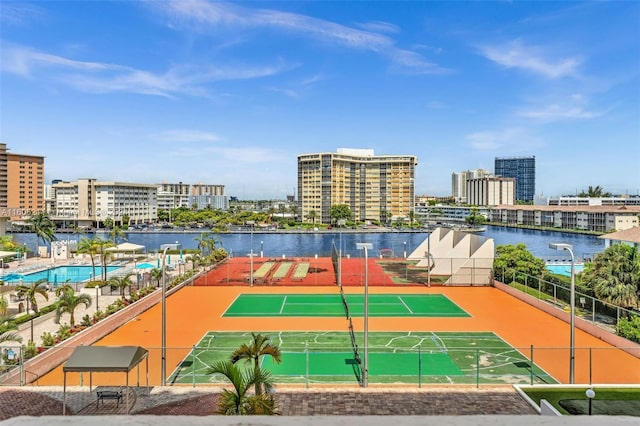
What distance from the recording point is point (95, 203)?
152 meters

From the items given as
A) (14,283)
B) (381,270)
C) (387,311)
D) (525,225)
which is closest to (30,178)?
(14,283)

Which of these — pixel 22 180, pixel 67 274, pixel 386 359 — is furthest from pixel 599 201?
pixel 22 180

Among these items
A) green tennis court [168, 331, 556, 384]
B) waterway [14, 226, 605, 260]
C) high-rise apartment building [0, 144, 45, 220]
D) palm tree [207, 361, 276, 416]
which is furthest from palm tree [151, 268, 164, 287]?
high-rise apartment building [0, 144, 45, 220]

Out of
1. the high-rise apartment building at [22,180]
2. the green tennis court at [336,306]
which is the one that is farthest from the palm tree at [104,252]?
the high-rise apartment building at [22,180]

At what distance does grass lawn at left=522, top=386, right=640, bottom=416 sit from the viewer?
13039 mm

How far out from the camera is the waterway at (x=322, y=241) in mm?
87019

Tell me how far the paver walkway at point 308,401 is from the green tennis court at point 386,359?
757 millimetres

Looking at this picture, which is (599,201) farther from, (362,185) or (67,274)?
(67,274)

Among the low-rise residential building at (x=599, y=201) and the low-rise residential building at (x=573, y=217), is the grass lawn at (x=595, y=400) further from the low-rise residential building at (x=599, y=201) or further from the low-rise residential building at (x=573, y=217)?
the low-rise residential building at (x=599, y=201)

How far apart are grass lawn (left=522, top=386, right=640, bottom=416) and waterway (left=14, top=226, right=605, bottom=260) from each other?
188ft

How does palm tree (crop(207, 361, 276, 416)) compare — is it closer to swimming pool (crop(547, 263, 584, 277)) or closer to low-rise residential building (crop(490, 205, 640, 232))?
swimming pool (crop(547, 263, 584, 277))

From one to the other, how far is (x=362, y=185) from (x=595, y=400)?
13802cm

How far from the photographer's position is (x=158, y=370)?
17266 millimetres
